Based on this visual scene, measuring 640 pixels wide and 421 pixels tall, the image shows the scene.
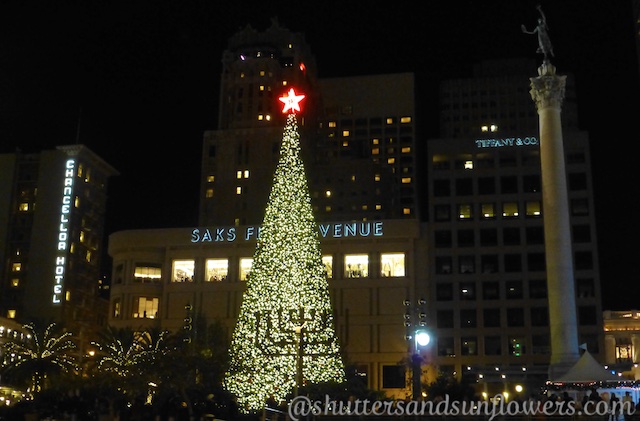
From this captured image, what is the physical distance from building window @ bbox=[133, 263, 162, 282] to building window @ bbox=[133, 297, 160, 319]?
8.13ft

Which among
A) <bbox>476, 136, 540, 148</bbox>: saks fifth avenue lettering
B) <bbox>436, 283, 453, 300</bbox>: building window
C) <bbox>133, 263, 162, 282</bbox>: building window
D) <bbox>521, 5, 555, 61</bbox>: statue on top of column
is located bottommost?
<bbox>436, 283, 453, 300</bbox>: building window

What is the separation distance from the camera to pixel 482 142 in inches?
4003

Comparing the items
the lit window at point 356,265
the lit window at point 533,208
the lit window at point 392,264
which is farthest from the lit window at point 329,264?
the lit window at point 533,208

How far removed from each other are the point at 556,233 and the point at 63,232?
97.2 m

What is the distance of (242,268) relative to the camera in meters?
94.4

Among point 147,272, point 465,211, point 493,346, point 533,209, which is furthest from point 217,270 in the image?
→ point 533,209

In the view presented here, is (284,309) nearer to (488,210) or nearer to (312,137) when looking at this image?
(488,210)

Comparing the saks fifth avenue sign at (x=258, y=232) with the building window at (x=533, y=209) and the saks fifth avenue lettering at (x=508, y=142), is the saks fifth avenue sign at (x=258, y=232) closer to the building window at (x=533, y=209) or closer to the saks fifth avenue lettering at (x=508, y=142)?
the saks fifth avenue lettering at (x=508, y=142)

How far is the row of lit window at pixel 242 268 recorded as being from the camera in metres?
91.8

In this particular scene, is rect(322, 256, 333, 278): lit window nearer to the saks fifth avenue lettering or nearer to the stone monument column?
the saks fifth avenue lettering

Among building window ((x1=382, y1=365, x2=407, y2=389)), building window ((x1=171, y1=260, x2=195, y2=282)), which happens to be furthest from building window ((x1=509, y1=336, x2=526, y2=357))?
building window ((x1=171, y1=260, x2=195, y2=282))

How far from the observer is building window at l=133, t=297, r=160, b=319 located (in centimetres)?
9650

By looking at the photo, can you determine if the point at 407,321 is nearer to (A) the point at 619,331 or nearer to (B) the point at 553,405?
(B) the point at 553,405

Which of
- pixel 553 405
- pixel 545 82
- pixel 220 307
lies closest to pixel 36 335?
pixel 220 307
